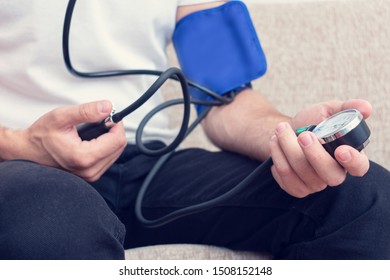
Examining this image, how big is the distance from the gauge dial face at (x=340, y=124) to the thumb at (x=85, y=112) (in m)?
0.23

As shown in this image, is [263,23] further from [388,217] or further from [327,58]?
[388,217]

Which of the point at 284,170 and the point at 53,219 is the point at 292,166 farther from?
the point at 53,219

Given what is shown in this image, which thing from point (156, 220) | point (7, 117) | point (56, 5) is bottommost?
point (156, 220)

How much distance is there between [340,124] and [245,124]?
0.29 metres

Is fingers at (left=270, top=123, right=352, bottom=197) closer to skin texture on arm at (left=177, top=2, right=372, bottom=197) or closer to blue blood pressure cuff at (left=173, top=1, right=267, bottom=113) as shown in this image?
skin texture on arm at (left=177, top=2, right=372, bottom=197)

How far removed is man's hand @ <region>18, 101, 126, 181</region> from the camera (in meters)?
0.66

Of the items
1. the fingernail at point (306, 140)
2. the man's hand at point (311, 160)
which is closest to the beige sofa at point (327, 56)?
the man's hand at point (311, 160)

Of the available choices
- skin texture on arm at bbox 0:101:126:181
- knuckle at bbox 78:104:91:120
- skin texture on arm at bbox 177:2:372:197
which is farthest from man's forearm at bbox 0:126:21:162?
skin texture on arm at bbox 177:2:372:197

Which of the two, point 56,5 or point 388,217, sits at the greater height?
point 56,5

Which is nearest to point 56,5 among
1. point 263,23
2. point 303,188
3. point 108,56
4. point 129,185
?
point 108,56

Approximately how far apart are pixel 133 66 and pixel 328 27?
47 cm
